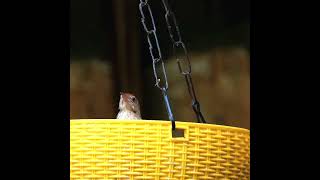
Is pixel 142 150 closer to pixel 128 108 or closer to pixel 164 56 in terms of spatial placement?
pixel 128 108

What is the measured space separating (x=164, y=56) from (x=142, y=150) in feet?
4.74

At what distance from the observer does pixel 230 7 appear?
8.09 feet

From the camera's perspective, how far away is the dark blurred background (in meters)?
2.50

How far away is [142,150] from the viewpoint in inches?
47.4

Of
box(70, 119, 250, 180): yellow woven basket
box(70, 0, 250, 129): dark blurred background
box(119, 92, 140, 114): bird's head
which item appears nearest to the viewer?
box(70, 119, 250, 180): yellow woven basket

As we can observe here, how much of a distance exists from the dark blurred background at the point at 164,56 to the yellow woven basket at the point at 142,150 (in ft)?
4.09

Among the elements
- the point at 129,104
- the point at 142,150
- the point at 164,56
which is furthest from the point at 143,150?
the point at 164,56

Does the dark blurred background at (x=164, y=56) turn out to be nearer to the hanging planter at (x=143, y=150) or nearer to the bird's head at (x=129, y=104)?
the bird's head at (x=129, y=104)

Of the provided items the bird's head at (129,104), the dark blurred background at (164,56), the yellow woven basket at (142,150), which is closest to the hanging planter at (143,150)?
the yellow woven basket at (142,150)

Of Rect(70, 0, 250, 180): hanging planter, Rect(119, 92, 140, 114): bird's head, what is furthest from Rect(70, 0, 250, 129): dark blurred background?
Rect(70, 0, 250, 180): hanging planter

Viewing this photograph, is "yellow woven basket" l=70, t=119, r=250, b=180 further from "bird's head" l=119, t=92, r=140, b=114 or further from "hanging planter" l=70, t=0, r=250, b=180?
"bird's head" l=119, t=92, r=140, b=114

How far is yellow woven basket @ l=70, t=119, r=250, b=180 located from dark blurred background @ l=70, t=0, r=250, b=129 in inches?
49.1
